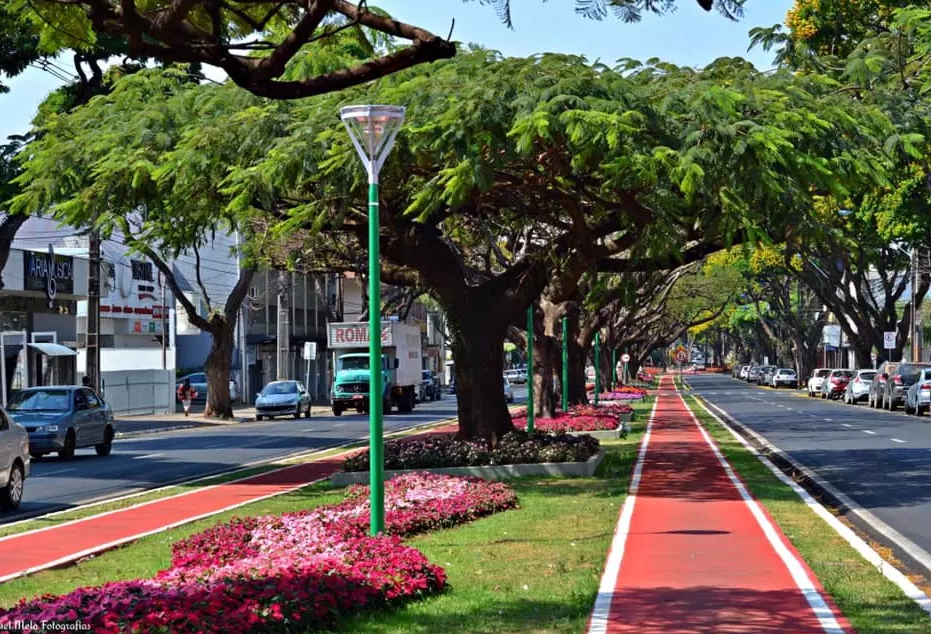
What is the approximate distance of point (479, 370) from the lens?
23.7m

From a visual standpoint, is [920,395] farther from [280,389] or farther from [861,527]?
[861,527]

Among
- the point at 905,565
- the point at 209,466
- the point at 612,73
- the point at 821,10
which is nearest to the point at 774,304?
the point at 821,10

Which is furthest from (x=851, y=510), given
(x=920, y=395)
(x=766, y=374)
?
(x=766, y=374)

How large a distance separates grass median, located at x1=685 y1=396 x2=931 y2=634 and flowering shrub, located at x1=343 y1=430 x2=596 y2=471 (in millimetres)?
3152

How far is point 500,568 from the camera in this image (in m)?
12.0

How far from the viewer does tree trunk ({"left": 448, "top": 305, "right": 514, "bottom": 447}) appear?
77.7 feet

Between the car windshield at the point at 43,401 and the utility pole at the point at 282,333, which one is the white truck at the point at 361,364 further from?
the car windshield at the point at 43,401

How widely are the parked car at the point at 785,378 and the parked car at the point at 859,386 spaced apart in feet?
101

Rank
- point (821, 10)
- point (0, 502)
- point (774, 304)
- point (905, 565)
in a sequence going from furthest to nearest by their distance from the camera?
point (774, 304) → point (821, 10) → point (0, 502) → point (905, 565)

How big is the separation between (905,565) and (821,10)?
21092 mm

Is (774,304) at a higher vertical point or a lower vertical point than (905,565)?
higher

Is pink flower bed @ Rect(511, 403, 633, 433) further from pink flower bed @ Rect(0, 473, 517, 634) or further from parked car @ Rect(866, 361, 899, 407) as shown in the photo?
parked car @ Rect(866, 361, 899, 407)

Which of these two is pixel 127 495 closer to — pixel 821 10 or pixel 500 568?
pixel 500 568

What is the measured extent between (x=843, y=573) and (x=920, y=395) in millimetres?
34758
